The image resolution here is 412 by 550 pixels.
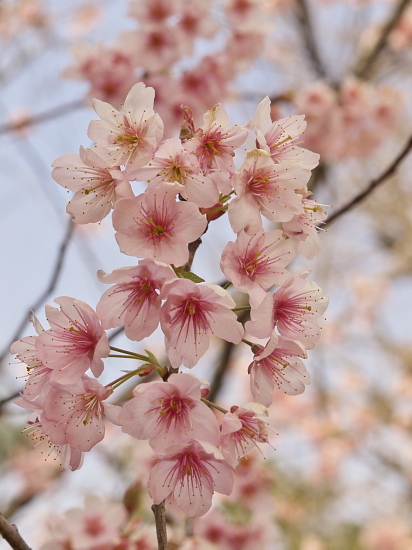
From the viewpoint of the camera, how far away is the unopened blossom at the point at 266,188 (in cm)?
77

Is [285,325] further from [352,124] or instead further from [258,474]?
[352,124]

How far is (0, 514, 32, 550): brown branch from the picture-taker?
0.73 metres

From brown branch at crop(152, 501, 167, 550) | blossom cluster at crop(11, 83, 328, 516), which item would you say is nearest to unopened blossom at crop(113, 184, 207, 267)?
blossom cluster at crop(11, 83, 328, 516)

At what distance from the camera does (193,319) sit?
77 centimetres

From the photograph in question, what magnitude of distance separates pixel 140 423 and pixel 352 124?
8.89ft

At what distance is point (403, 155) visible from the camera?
4.61 ft

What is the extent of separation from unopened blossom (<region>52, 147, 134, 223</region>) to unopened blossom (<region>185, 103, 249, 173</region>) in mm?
123

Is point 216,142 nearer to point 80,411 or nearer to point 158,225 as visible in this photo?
point 158,225

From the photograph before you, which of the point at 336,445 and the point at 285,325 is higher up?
the point at 285,325

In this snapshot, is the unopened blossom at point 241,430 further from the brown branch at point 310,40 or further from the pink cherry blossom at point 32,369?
the brown branch at point 310,40

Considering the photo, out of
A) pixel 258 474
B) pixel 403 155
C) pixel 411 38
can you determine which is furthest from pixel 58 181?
pixel 411 38

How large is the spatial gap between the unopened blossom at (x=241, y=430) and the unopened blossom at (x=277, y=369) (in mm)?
29

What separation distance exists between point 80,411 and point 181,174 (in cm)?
35

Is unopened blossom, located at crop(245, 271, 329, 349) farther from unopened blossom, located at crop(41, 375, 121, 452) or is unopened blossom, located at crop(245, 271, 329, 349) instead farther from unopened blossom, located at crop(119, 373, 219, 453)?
unopened blossom, located at crop(41, 375, 121, 452)
